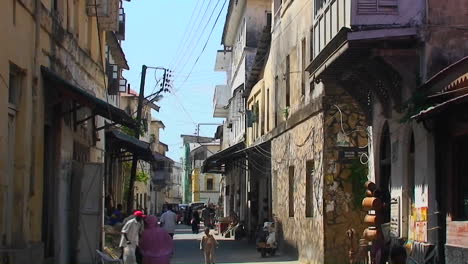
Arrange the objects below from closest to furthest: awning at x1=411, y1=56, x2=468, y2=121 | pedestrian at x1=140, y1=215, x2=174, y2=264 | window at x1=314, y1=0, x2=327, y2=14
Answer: awning at x1=411, y1=56, x2=468, y2=121
pedestrian at x1=140, y1=215, x2=174, y2=264
window at x1=314, y1=0, x2=327, y2=14

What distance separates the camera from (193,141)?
105 meters

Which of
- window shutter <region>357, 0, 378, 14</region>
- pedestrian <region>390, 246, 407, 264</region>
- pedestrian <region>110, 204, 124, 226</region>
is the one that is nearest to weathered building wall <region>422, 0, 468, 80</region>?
window shutter <region>357, 0, 378, 14</region>

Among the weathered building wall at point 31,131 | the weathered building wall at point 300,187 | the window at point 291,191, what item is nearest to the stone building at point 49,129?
the weathered building wall at point 31,131

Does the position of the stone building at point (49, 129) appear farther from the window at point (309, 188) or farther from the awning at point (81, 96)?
the window at point (309, 188)

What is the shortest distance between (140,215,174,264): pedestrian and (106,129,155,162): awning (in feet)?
41.6

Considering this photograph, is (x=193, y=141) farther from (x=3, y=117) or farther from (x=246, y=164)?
(x=3, y=117)

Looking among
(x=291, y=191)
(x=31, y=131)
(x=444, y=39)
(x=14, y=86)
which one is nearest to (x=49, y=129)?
(x=31, y=131)

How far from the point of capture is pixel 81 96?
15391 mm

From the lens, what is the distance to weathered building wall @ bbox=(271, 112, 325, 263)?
Result: 64.7ft

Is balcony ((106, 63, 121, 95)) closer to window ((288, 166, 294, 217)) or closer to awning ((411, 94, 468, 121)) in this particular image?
window ((288, 166, 294, 217))

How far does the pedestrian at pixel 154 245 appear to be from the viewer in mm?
12734

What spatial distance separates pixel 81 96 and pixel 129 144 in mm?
12026

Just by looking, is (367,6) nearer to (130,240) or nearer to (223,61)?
(130,240)

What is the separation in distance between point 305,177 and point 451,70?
11.3 meters
